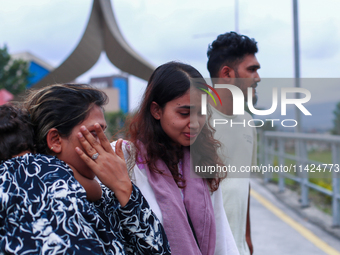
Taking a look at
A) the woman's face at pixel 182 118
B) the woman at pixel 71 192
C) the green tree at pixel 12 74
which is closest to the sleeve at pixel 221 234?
the woman's face at pixel 182 118

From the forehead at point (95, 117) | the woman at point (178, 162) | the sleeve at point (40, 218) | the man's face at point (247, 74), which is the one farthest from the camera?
the man's face at point (247, 74)

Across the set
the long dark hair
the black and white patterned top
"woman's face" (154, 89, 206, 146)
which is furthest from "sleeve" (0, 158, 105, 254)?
"woman's face" (154, 89, 206, 146)

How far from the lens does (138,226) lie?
1.24 m

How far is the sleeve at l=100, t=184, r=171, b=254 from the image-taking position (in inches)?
48.8

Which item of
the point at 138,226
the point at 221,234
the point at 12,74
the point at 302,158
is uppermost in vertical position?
the point at 12,74

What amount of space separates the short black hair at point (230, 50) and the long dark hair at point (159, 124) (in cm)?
75

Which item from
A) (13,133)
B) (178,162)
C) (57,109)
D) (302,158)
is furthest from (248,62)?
(302,158)

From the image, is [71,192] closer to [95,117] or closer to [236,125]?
[95,117]

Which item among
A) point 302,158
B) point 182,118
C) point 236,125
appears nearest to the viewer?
point 182,118

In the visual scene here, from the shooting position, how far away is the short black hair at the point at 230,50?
2.38m

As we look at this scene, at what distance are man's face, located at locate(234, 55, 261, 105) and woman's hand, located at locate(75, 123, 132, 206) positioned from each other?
1.27 meters

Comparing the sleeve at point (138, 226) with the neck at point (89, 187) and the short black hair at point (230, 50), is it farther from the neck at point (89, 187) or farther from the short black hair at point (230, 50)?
the short black hair at point (230, 50)

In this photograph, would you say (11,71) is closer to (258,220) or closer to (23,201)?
(258,220)

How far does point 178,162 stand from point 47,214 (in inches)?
29.4
